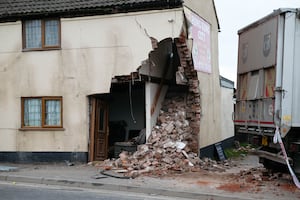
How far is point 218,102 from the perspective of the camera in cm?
1706

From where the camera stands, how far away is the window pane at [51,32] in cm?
1402

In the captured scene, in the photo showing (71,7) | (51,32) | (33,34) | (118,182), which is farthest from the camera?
(33,34)

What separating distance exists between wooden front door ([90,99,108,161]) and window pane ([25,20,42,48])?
9.42 ft

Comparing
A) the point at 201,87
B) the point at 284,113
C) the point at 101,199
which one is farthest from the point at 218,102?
the point at 101,199

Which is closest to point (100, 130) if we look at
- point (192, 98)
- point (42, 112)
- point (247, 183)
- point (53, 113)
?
point (53, 113)

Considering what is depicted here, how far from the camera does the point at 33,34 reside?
14.2 m

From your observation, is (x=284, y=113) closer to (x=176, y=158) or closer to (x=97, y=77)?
(x=176, y=158)

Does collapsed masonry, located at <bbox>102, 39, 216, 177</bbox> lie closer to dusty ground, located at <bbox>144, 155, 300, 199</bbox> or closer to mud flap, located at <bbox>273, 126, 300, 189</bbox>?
dusty ground, located at <bbox>144, 155, 300, 199</bbox>

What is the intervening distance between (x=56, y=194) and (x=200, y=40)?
7.60m

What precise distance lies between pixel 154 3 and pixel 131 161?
4.92 metres

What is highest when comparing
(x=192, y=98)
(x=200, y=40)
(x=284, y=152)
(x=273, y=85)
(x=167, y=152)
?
(x=200, y=40)

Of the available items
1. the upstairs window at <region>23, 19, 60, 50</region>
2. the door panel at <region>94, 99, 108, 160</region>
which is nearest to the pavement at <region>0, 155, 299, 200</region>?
the door panel at <region>94, 99, 108, 160</region>

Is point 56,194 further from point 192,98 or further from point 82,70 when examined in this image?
point 192,98

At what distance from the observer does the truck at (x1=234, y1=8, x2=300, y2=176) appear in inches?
348
